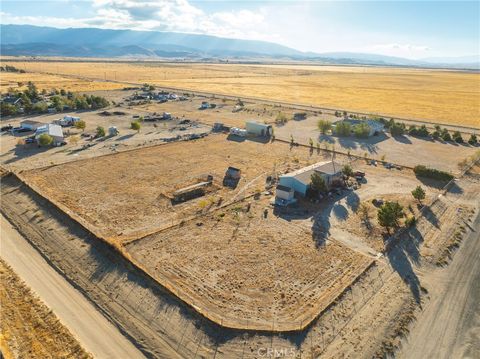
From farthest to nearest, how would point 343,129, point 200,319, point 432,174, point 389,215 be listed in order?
point 343,129
point 432,174
point 389,215
point 200,319

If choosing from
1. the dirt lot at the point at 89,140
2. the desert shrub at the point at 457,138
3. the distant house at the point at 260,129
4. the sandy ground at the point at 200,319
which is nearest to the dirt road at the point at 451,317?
the sandy ground at the point at 200,319

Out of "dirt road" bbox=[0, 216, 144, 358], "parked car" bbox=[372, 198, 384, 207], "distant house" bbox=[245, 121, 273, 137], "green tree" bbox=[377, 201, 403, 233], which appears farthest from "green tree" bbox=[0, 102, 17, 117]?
"green tree" bbox=[377, 201, 403, 233]

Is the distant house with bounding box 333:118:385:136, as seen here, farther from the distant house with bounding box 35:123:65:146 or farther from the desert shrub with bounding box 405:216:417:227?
the distant house with bounding box 35:123:65:146

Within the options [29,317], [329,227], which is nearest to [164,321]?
[29,317]

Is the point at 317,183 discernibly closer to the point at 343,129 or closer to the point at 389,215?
the point at 389,215

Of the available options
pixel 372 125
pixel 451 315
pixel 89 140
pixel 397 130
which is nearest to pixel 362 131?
pixel 372 125

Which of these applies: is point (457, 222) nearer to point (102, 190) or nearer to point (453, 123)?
point (102, 190)
